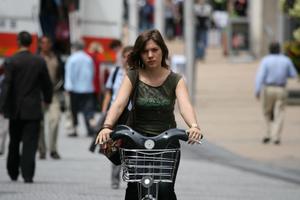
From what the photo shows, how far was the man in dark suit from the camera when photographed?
570 inches

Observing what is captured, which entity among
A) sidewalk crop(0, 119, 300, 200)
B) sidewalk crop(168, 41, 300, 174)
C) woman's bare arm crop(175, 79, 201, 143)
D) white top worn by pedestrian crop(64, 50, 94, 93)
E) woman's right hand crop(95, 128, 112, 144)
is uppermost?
woman's bare arm crop(175, 79, 201, 143)

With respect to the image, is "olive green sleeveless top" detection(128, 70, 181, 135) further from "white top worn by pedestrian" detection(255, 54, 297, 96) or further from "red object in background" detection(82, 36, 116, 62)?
"red object in background" detection(82, 36, 116, 62)

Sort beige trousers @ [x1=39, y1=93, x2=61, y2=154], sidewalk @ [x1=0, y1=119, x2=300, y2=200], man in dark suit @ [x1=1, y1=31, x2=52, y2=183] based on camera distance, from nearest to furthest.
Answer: sidewalk @ [x1=0, y1=119, x2=300, y2=200] < man in dark suit @ [x1=1, y1=31, x2=52, y2=183] < beige trousers @ [x1=39, y1=93, x2=61, y2=154]

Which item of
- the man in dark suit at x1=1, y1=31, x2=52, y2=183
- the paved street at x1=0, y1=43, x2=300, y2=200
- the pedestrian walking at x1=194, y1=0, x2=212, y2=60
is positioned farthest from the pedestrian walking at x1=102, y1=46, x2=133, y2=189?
the pedestrian walking at x1=194, y1=0, x2=212, y2=60

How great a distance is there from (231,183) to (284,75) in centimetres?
566

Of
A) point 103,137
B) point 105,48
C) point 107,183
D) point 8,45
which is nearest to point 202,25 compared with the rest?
point 105,48

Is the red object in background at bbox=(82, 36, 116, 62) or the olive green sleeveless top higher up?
the olive green sleeveless top

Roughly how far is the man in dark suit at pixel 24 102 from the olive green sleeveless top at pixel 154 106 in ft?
18.9

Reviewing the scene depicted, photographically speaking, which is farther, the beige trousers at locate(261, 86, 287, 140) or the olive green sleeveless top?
the beige trousers at locate(261, 86, 287, 140)

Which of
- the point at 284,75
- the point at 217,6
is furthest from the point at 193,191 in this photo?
the point at 217,6

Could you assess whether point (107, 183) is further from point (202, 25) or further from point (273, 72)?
point (202, 25)

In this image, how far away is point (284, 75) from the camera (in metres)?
21.0

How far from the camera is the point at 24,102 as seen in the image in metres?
14.5

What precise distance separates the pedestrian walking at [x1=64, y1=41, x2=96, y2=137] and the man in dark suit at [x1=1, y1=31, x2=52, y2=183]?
780 cm
